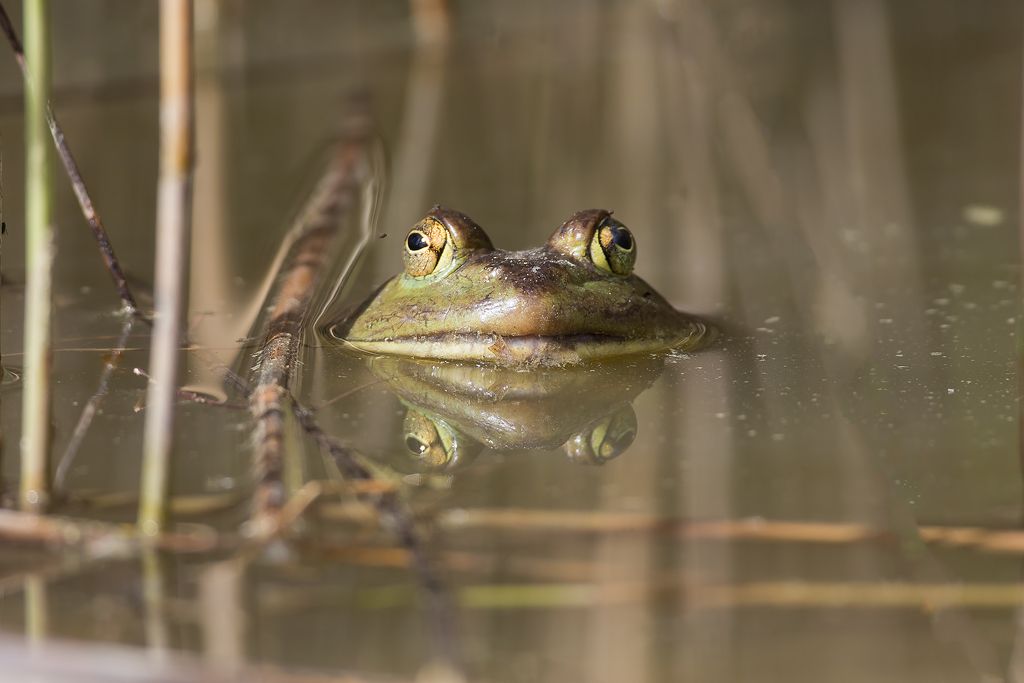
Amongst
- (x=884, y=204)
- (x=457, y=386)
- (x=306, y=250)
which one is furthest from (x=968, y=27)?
(x=457, y=386)

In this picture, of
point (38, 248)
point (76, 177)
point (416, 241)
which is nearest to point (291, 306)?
point (416, 241)

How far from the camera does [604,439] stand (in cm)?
270

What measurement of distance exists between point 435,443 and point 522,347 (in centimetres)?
56

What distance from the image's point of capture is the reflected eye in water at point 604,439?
2573mm

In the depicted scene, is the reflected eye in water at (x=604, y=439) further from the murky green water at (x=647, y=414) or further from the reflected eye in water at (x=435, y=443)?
the reflected eye in water at (x=435, y=443)

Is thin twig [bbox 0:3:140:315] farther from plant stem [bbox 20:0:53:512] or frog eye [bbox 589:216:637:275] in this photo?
frog eye [bbox 589:216:637:275]

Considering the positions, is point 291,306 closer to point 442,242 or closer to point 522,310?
point 442,242

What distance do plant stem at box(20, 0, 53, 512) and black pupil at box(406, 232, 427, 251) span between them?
147 centimetres

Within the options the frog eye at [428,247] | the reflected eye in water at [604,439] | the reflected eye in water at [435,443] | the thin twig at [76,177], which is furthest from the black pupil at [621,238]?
the thin twig at [76,177]

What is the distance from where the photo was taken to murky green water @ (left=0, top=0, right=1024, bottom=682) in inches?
71.0

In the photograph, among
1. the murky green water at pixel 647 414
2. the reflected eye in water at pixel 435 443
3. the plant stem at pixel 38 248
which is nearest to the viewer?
the murky green water at pixel 647 414

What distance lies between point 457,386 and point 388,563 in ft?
3.81

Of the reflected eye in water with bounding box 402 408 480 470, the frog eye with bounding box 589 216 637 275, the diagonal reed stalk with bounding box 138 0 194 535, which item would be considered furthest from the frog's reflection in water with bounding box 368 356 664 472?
the diagonal reed stalk with bounding box 138 0 194 535

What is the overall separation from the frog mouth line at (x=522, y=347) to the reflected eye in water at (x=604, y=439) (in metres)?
0.33
